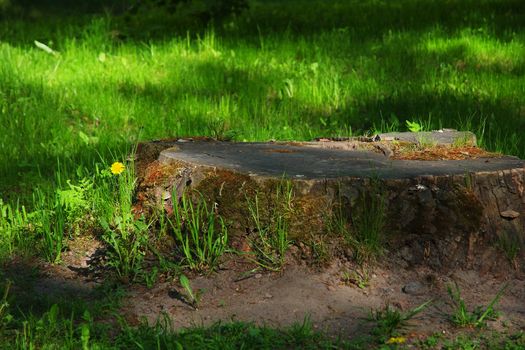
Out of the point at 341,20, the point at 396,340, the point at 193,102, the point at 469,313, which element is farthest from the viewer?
the point at 341,20

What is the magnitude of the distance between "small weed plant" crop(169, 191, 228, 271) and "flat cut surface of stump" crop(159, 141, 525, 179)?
22 cm

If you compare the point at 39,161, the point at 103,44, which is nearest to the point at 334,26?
the point at 103,44

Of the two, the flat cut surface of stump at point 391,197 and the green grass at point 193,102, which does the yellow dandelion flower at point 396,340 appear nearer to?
the green grass at point 193,102

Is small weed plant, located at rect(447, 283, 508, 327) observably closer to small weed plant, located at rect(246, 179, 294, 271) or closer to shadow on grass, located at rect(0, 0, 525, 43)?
small weed plant, located at rect(246, 179, 294, 271)

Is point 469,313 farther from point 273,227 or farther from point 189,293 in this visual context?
point 189,293

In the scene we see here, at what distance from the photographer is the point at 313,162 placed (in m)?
4.20

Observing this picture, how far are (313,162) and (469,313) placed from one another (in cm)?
107

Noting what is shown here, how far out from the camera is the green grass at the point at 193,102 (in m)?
3.88

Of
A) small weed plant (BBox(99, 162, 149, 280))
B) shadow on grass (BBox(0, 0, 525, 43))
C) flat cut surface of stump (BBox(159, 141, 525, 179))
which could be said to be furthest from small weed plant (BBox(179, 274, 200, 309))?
shadow on grass (BBox(0, 0, 525, 43))

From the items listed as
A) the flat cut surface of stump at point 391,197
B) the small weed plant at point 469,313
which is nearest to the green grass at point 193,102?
the flat cut surface of stump at point 391,197

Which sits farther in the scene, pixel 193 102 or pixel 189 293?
pixel 193 102

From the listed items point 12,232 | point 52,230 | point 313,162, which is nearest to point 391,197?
point 313,162

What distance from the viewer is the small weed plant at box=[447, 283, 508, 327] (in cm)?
347

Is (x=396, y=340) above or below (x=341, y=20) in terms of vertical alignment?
below
